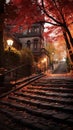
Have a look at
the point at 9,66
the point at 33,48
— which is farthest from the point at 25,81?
the point at 33,48

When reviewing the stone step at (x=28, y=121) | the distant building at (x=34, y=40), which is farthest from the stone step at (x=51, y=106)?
the distant building at (x=34, y=40)

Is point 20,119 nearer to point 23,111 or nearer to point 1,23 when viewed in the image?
point 23,111

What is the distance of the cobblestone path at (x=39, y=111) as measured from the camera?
8312 mm

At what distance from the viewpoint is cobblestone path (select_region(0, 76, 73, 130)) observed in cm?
831

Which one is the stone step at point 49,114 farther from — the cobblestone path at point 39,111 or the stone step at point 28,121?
the stone step at point 28,121

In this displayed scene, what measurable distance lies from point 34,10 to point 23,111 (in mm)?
13921

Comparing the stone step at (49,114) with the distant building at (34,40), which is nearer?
the stone step at (49,114)

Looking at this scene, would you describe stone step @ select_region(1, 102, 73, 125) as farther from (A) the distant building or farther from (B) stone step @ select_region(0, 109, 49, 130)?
(A) the distant building

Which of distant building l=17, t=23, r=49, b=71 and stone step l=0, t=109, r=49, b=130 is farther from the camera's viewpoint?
distant building l=17, t=23, r=49, b=71

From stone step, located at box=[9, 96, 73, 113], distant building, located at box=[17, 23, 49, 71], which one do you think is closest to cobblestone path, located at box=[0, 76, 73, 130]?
stone step, located at box=[9, 96, 73, 113]

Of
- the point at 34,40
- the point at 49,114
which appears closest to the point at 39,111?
the point at 49,114

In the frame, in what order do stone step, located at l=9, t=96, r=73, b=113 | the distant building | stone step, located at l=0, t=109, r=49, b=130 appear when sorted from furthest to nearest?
1. the distant building
2. stone step, located at l=9, t=96, r=73, b=113
3. stone step, located at l=0, t=109, r=49, b=130

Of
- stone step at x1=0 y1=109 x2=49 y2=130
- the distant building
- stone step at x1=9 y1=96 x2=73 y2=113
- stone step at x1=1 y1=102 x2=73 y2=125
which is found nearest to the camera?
stone step at x1=0 y1=109 x2=49 y2=130

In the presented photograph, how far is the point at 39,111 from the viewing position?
31.8ft
